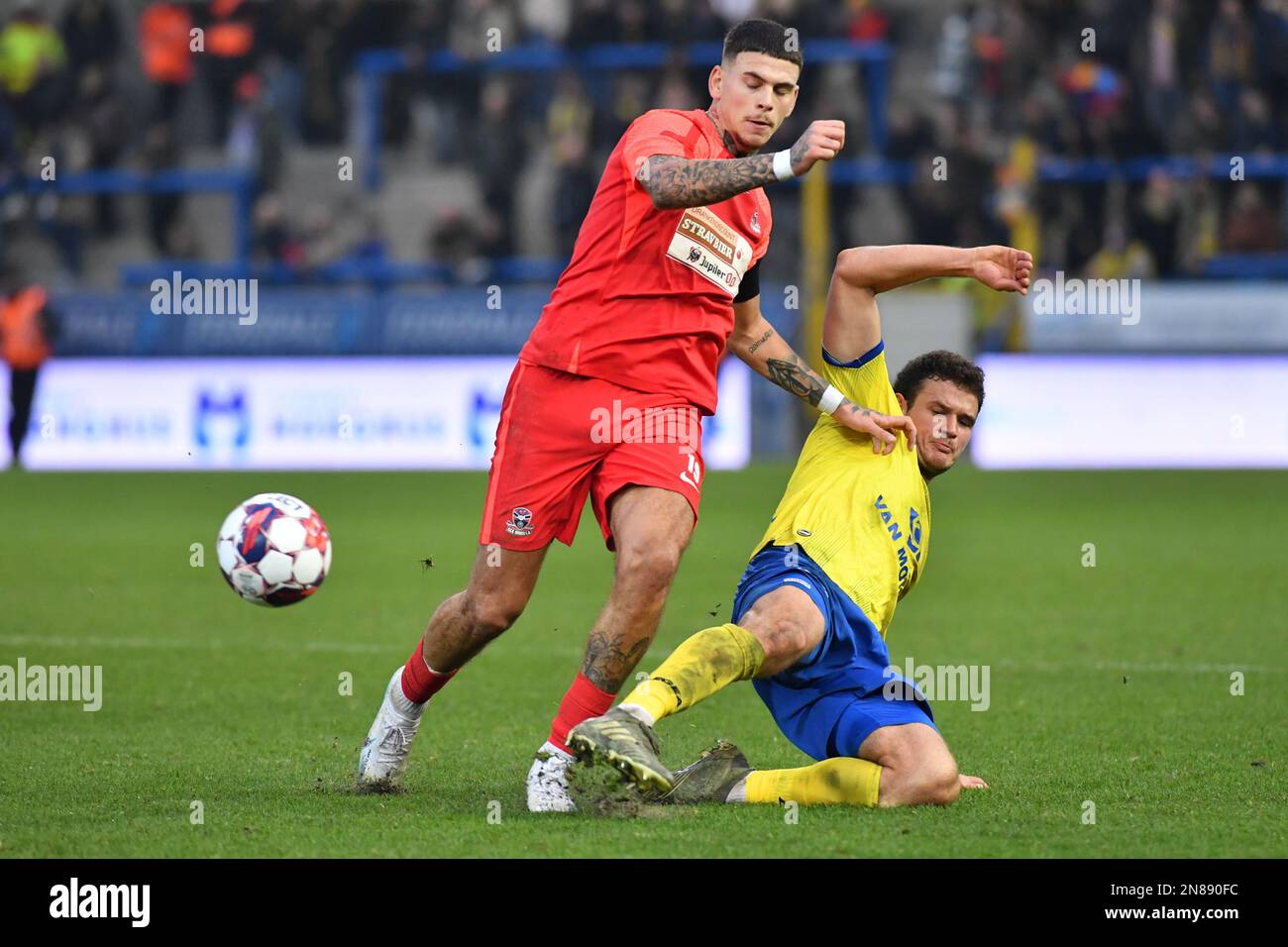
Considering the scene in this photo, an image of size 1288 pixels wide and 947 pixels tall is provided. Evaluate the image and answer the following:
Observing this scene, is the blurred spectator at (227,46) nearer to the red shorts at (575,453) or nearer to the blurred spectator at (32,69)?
the blurred spectator at (32,69)

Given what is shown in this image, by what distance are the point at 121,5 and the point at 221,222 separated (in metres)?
3.90

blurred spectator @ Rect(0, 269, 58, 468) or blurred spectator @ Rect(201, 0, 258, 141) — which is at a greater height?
blurred spectator @ Rect(201, 0, 258, 141)

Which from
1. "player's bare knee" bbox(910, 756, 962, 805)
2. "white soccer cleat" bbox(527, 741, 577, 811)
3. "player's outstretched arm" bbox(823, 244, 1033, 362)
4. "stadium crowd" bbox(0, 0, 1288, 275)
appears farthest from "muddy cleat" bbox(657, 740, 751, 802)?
"stadium crowd" bbox(0, 0, 1288, 275)

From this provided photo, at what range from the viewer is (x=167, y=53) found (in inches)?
920

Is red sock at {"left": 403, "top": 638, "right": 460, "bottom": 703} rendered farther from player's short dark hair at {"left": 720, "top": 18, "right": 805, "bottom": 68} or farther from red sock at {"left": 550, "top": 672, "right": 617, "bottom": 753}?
player's short dark hair at {"left": 720, "top": 18, "right": 805, "bottom": 68}

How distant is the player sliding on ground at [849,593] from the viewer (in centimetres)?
527

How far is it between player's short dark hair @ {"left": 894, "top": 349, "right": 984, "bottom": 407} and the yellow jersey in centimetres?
11

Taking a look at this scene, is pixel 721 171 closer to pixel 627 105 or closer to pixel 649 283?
pixel 649 283

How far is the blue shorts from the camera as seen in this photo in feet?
17.8

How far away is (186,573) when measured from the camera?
11.6m

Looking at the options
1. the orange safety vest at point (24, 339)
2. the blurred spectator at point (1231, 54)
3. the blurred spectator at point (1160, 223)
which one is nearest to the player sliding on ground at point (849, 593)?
the orange safety vest at point (24, 339)

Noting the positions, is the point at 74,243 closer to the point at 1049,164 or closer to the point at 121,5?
the point at 121,5
